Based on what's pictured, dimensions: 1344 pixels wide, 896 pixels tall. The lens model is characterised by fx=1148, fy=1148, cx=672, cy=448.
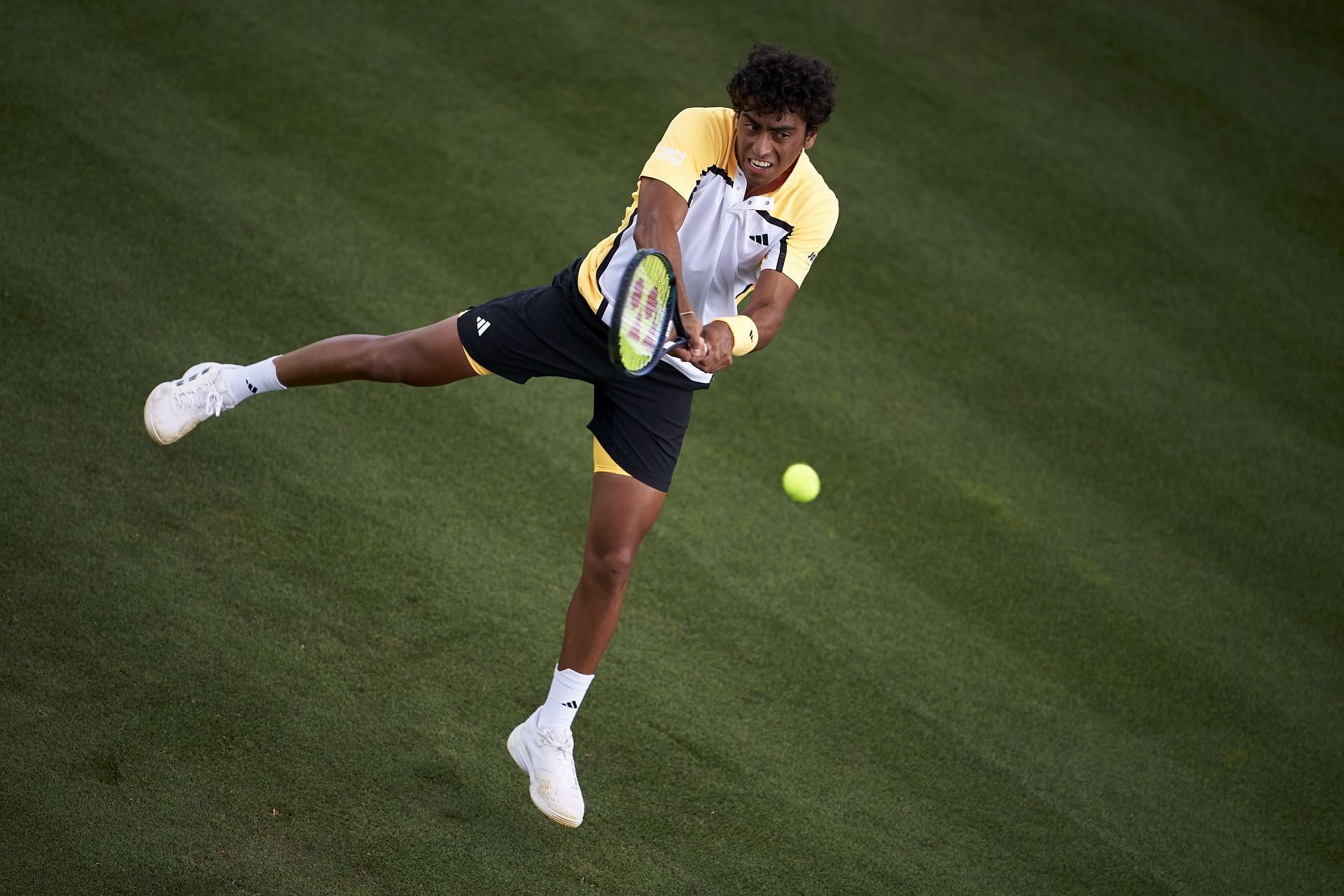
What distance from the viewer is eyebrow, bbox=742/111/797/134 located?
3.60m

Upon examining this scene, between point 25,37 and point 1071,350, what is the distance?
6604 millimetres

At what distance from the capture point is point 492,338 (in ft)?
12.8

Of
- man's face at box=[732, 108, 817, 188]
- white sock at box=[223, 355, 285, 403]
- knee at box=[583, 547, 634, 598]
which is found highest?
man's face at box=[732, 108, 817, 188]

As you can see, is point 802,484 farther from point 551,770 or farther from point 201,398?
point 201,398

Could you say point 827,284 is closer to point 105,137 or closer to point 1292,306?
point 1292,306

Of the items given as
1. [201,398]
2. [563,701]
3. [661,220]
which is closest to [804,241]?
[661,220]

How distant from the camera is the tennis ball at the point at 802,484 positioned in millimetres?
5500

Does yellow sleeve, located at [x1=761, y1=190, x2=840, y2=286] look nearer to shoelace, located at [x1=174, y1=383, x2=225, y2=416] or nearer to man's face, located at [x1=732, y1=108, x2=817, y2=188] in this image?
man's face, located at [x1=732, y1=108, x2=817, y2=188]

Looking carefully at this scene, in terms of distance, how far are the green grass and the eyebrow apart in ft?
6.81

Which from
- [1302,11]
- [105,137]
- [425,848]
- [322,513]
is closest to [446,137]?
[105,137]

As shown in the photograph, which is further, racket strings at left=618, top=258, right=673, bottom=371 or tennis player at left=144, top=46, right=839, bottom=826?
tennis player at left=144, top=46, right=839, bottom=826

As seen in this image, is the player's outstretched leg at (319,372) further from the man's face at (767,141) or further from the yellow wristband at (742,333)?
the man's face at (767,141)

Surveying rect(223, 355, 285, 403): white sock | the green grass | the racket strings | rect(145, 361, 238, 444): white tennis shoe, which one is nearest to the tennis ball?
the green grass

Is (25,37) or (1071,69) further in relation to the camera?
(1071,69)
